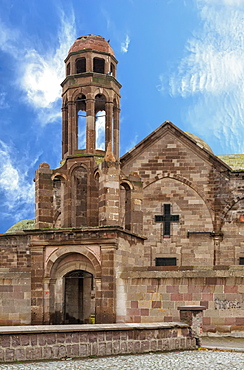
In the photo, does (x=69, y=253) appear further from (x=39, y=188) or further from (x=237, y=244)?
(x=237, y=244)

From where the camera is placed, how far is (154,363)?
55.8 ft

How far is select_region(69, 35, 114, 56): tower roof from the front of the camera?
97.8ft

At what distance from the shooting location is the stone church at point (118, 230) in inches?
972

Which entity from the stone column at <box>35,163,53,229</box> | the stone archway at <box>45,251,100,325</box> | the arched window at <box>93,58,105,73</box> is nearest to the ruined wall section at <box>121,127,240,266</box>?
the arched window at <box>93,58,105,73</box>

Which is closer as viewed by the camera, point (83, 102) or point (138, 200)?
point (138, 200)

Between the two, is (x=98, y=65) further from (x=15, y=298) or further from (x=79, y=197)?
(x=15, y=298)

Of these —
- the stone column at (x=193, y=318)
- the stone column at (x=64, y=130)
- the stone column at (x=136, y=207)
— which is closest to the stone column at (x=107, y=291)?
the stone column at (x=136, y=207)

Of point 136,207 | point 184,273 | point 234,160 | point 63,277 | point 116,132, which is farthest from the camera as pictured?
point 234,160

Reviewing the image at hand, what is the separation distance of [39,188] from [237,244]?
10.9 metres

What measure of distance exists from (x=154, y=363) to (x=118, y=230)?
29.3 feet

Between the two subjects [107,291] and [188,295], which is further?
[107,291]

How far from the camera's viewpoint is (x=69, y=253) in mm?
26031

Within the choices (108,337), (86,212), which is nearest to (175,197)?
(86,212)

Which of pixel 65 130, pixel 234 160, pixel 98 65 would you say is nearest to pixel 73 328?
pixel 65 130
